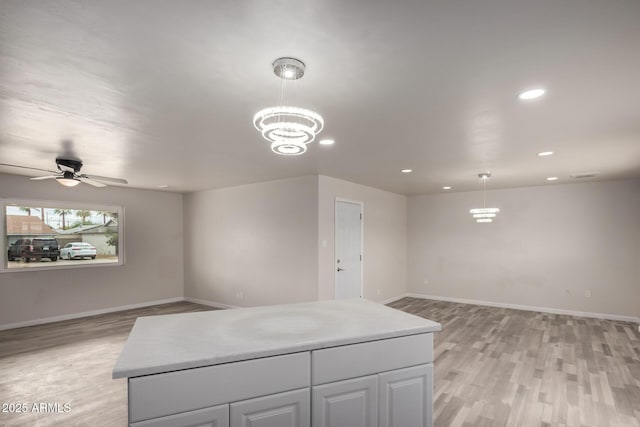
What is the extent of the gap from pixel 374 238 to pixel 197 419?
5441 mm

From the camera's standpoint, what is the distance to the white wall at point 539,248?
18.4 ft

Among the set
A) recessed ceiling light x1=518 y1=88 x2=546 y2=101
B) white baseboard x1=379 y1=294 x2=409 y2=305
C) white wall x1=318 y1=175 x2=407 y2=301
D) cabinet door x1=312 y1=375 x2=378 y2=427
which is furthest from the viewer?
white baseboard x1=379 y1=294 x2=409 y2=305

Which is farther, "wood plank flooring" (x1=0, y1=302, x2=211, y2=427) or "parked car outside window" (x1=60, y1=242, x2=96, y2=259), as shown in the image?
"parked car outside window" (x1=60, y1=242, x2=96, y2=259)

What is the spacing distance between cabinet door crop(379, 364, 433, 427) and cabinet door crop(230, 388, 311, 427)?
438 millimetres

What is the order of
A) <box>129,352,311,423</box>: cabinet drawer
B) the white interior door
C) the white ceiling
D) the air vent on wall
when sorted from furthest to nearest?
1. the white interior door
2. the air vent on wall
3. the white ceiling
4. <box>129,352,311,423</box>: cabinet drawer

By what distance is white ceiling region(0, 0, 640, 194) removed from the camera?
1.41m

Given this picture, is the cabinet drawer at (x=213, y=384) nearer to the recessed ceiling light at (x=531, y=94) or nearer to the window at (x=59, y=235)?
the recessed ceiling light at (x=531, y=94)

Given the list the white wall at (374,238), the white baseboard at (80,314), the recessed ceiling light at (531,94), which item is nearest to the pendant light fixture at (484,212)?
the white wall at (374,238)

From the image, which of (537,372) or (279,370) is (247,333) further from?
(537,372)

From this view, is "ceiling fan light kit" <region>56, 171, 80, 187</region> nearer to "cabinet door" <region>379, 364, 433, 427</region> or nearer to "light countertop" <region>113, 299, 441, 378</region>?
"light countertop" <region>113, 299, 441, 378</region>

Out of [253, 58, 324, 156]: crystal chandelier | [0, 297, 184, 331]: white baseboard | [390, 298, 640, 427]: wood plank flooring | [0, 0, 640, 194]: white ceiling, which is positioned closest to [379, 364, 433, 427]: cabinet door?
[390, 298, 640, 427]: wood plank flooring

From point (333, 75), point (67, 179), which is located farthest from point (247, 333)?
point (67, 179)

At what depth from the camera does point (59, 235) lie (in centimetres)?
569

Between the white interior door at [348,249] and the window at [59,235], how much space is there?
4362 mm
